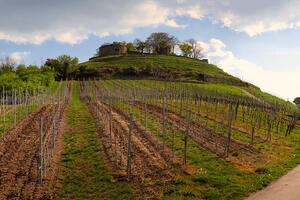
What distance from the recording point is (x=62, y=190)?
749 centimetres

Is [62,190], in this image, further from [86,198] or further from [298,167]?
[298,167]

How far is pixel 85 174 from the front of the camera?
28.7ft

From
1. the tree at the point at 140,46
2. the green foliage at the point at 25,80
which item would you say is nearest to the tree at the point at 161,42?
the tree at the point at 140,46

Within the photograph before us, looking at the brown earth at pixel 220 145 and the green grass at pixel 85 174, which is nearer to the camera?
the green grass at pixel 85 174

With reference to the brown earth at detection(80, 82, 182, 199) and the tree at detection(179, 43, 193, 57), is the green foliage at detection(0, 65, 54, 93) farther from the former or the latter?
the tree at detection(179, 43, 193, 57)

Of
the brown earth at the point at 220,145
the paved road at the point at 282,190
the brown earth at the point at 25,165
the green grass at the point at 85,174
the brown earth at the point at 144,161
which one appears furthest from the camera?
the brown earth at the point at 220,145

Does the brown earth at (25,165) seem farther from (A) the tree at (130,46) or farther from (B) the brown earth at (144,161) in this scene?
(A) the tree at (130,46)

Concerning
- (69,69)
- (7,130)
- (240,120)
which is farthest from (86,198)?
(69,69)

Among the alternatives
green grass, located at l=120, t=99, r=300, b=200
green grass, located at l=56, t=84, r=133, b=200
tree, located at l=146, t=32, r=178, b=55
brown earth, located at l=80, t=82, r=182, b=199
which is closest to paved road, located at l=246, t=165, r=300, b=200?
green grass, located at l=120, t=99, r=300, b=200

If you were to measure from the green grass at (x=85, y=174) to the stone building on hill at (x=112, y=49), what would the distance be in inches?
3618

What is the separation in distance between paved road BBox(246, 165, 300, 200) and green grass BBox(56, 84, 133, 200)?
15.9 ft

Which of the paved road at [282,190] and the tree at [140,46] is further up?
the tree at [140,46]

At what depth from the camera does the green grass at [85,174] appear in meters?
7.40

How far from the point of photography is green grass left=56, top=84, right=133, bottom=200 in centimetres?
740
